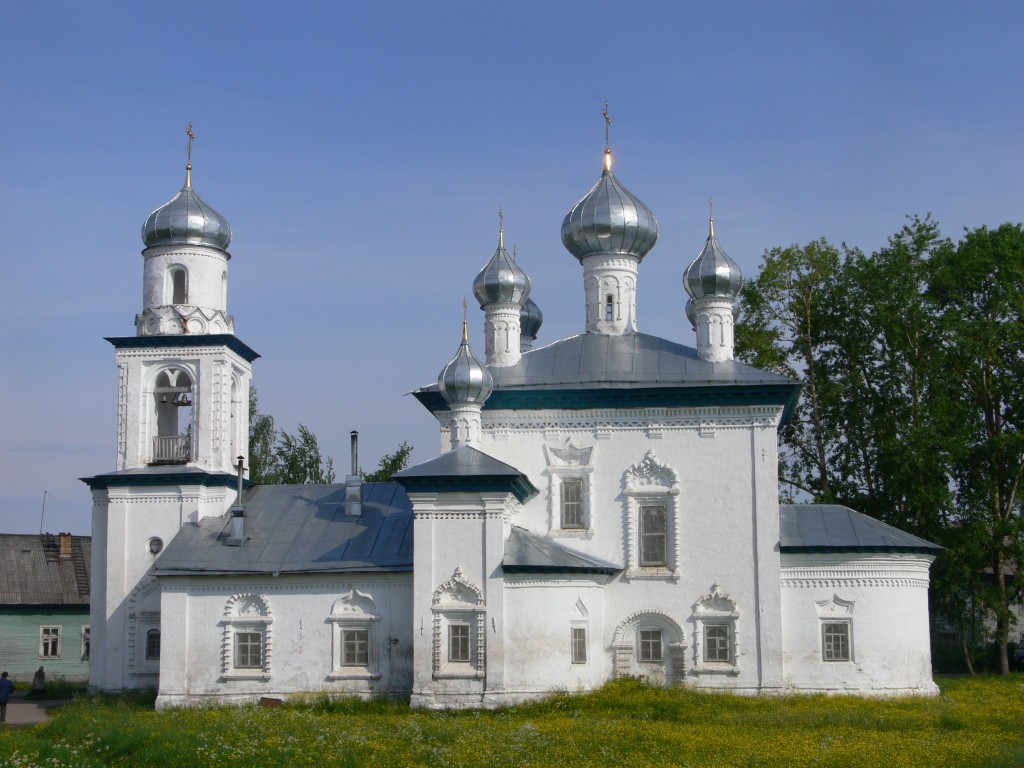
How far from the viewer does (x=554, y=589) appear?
2044 centimetres

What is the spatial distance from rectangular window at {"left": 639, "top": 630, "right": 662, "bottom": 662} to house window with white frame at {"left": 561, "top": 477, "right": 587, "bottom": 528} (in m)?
2.18

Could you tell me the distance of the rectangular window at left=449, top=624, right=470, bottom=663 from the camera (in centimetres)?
2023

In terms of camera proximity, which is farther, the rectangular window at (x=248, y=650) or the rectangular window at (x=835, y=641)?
the rectangular window at (x=248, y=650)

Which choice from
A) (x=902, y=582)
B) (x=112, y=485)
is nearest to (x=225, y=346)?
(x=112, y=485)

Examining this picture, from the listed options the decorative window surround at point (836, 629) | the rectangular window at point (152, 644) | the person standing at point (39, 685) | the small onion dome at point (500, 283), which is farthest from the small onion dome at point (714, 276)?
the person standing at point (39, 685)

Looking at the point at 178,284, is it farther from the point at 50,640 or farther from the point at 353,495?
the point at 50,640

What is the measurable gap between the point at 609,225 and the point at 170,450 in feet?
29.4

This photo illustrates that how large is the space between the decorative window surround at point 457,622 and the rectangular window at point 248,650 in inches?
128

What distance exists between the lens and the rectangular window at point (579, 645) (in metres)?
20.6

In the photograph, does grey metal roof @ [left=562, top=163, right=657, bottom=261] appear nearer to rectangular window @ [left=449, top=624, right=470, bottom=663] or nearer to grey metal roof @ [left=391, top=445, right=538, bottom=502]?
grey metal roof @ [left=391, top=445, right=538, bottom=502]

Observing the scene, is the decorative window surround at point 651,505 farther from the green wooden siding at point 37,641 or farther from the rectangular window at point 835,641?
the green wooden siding at point 37,641

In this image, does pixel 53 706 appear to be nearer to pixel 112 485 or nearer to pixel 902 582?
pixel 112 485

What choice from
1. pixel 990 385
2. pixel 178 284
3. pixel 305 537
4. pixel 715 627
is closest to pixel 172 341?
pixel 178 284

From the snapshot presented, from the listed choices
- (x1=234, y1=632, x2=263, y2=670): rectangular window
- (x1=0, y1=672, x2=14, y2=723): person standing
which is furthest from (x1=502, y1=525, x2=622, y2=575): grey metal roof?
(x1=0, y1=672, x2=14, y2=723): person standing
